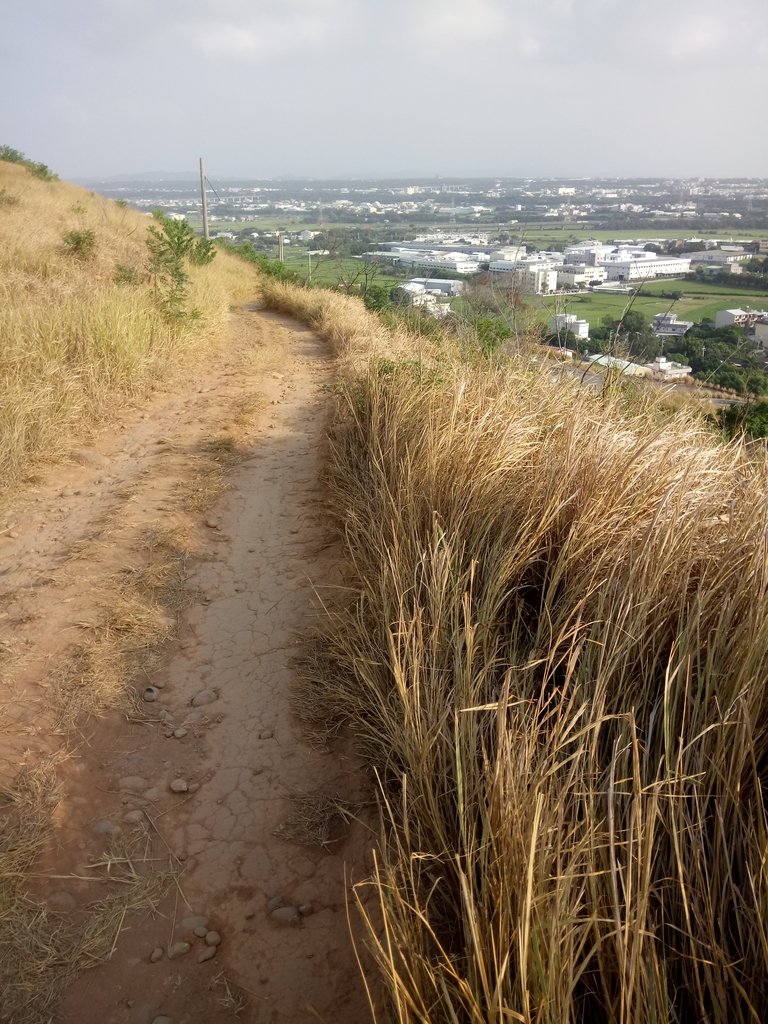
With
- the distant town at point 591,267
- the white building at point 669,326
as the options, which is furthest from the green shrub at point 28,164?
the white building at point 669,326

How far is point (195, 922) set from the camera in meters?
2.31

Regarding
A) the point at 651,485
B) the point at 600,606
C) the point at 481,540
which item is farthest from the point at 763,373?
the point at 600,606

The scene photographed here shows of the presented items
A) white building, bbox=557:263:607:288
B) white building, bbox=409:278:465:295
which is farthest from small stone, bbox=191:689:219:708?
white building, bbox=409:278:465:295

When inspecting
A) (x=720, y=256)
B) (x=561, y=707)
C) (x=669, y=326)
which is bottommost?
(x=561, y=707)

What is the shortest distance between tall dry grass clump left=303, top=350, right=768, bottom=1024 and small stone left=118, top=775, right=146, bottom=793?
736 mm

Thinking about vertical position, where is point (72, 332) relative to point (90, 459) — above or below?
above

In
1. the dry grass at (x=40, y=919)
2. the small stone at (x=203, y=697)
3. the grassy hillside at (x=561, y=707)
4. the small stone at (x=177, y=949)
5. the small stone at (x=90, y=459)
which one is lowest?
the small stone at (x=177, y=949)

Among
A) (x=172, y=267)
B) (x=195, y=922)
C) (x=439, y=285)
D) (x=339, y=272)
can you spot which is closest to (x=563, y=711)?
(x=195, y=922)

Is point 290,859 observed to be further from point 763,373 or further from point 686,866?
point 763,373

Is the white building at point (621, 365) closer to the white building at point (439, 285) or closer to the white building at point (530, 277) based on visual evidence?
the white building at point (530, 277)

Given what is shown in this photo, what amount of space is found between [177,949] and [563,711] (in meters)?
1.37

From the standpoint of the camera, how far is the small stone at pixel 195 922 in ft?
7.53

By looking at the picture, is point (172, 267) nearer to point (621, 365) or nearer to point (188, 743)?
point (621, 365)

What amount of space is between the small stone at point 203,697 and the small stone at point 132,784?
46cm
